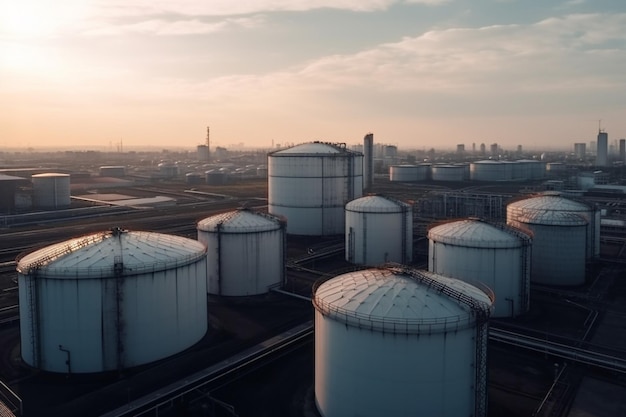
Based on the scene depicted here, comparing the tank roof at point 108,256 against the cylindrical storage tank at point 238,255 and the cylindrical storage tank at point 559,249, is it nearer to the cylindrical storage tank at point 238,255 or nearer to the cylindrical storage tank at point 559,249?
the cylindrical storage tank at point 238,255

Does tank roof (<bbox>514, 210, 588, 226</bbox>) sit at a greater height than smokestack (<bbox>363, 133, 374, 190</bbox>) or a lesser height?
lesser

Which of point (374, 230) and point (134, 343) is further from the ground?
point (374, 230)

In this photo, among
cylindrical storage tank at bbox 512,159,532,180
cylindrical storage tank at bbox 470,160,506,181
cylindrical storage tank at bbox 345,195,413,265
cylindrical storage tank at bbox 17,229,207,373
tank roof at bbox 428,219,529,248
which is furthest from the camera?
cylindrical storage tank at bbox 512,159,532,180

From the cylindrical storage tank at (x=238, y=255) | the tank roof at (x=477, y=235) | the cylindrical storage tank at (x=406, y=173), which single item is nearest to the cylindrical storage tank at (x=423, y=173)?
the cylindrical storage tank at (x=406, y=173)

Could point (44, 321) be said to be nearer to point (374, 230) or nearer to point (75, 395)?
point (75, 395)

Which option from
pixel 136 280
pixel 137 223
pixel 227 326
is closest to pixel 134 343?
pixel 136 280

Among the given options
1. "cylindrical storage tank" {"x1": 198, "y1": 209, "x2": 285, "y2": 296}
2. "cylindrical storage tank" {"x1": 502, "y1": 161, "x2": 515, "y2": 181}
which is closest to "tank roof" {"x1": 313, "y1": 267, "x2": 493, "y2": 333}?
"cylindrical storage tank" {"x1": 198, "y1": 209, "x2": 285, "y2": 296}

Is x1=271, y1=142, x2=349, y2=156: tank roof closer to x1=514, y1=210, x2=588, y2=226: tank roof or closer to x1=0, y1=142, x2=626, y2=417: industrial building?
x1=0, y1=142, x2=626, y2=417: industrial building
